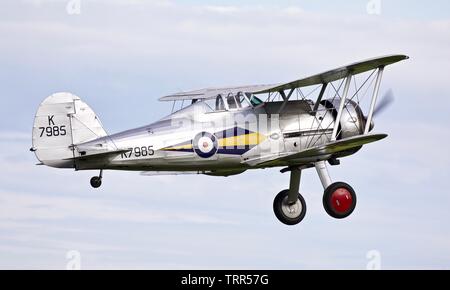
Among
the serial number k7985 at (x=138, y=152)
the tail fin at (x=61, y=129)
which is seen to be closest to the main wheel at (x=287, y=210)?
the serial number k7985 at (x=138, y=152)

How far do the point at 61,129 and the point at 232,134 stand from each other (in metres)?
2.72

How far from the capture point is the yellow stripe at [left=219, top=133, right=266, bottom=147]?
24.7 m

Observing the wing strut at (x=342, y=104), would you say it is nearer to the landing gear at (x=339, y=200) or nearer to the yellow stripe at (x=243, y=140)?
the landing gear at (x=339, y=200)

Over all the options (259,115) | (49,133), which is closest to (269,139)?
(259,115)

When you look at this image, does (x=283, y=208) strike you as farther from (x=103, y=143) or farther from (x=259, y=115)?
(x=103, y=143)

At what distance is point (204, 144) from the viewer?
24.6 m

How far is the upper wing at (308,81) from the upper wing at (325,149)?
45.9 inches

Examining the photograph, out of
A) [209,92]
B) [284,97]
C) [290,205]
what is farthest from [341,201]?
[209,92]

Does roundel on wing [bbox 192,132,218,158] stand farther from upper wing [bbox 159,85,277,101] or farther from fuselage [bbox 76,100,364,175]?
upper wing [bbox 159,85,277,101]

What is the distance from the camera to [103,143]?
24.2 metres

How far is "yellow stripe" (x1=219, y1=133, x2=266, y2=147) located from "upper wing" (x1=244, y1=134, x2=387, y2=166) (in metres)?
0.28

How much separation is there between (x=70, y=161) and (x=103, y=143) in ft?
1.95

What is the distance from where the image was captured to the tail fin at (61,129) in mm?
24062

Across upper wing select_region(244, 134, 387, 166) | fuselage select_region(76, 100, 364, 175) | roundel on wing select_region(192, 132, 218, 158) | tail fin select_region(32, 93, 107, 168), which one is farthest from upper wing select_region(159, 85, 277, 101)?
tail fin select_region(32, 93, 107, 168)
